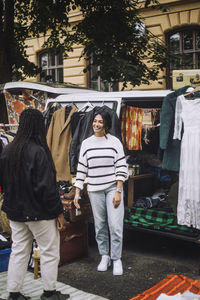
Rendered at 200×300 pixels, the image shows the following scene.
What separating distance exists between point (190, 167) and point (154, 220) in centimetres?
113

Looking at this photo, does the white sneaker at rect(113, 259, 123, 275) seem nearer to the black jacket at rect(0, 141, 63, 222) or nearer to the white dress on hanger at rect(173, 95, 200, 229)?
the white dress on hanger at rect(173, 95, 200, 229)

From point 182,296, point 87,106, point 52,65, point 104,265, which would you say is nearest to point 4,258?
point 104,265

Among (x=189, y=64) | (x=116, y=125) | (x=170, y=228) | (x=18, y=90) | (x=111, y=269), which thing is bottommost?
(x=111, y=269)

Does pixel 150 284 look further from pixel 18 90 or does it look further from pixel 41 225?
pixel 18 90

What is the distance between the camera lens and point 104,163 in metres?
4.82

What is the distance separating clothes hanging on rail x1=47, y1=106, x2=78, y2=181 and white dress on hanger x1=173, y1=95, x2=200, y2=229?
1.95 meters

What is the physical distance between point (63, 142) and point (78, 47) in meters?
9.95

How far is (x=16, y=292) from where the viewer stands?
3.74 meters

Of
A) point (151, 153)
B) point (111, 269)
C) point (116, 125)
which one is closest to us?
point (111, 269)

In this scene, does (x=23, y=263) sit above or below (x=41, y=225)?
below

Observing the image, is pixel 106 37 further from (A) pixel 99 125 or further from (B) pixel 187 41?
(A) pixel 99 125

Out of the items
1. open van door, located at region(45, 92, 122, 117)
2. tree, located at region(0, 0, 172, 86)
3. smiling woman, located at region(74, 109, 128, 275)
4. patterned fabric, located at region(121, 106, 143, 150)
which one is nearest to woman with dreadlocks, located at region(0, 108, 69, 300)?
smiling woman, located at region(74, 109, 128, 275)

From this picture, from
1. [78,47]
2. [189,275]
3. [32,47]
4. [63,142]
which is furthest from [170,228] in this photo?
[32,47]

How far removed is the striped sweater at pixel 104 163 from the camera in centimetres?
482
